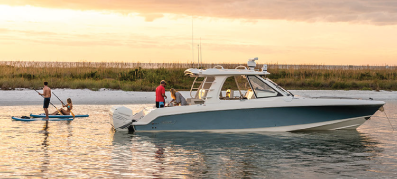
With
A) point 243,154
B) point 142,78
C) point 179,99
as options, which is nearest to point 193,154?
point 243,154

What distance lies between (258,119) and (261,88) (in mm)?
918

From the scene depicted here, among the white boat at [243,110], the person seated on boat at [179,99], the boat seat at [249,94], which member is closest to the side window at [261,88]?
the white boat at [243,110]

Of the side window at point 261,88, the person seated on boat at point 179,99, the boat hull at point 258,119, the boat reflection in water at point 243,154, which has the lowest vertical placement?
the boat reflection in water at point 243,154

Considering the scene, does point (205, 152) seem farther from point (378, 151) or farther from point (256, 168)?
point (378, 151)

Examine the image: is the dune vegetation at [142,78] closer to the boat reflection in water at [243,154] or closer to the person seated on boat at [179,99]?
the person seated on boat at [179,99]

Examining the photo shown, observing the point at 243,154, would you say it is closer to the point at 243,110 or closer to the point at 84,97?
the point at 243,110

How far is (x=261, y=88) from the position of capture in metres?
13.7

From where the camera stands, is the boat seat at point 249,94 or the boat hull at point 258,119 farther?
the boat seat at point 249,94

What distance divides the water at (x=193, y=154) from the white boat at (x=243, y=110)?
0.31m

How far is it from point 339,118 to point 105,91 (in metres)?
19.2

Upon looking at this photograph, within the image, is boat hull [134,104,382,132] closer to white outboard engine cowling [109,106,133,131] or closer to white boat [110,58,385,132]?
white boat [110,58,385,132]

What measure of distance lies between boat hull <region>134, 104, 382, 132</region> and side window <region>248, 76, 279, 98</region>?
0.44m

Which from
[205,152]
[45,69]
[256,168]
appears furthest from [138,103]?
[256,168]

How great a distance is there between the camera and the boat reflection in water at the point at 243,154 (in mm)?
9133
